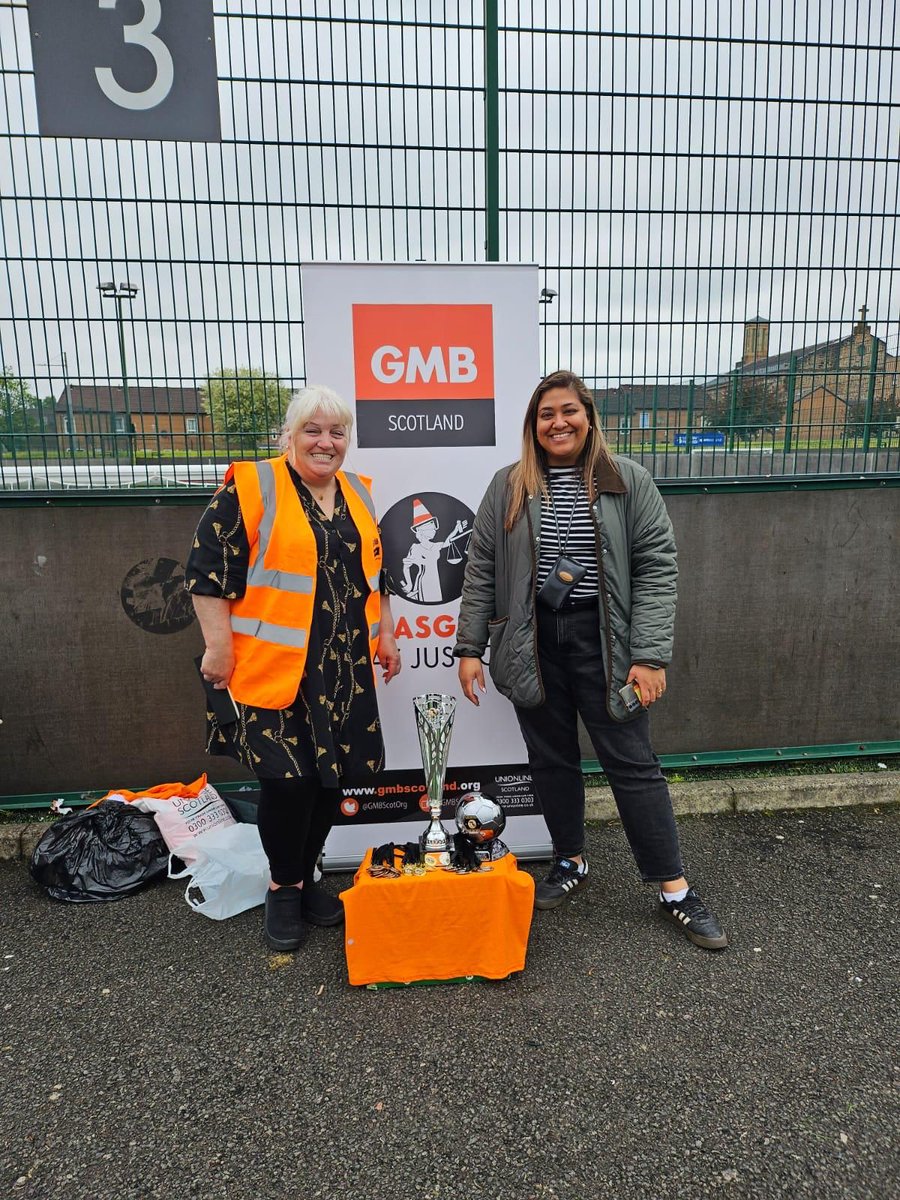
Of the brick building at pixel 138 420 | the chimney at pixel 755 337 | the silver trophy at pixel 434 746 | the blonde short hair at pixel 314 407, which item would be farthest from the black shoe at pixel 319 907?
the chimney at pixel 755 337

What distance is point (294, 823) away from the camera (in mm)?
2420

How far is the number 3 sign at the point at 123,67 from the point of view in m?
2.92

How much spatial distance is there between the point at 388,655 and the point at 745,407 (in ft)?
7.40

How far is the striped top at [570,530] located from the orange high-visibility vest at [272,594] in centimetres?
78

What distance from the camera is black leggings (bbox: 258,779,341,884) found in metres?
2.36

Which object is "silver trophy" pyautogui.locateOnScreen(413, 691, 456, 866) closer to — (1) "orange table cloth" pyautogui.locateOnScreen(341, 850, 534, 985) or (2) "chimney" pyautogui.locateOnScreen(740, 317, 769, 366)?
(1) "orange table cloth" pyautogui.locateOnScreen(341, 850, 534, 985)

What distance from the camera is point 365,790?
290 cm

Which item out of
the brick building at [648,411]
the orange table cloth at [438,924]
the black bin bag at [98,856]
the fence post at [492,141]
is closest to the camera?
the orange table cloth at [438,924]

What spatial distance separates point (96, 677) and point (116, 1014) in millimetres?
1577

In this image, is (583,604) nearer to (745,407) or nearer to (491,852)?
(491,852)

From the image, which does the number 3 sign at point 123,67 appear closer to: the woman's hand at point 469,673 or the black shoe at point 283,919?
the woman's hand at point 469,673

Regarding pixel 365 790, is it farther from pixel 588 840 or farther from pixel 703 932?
pixel 703 932

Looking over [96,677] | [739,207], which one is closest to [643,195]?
[739,207]

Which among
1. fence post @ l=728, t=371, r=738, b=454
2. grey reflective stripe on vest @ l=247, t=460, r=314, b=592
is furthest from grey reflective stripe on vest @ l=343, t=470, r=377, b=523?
fence post @ l=728, t=371, r=738, b=454
